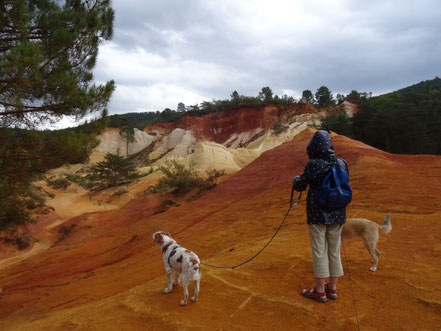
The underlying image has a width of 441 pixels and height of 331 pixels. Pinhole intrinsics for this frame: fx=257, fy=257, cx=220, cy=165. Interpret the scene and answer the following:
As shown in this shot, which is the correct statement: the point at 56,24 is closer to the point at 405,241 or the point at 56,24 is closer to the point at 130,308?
the point at 130,308

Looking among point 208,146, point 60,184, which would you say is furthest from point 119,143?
point 208,146

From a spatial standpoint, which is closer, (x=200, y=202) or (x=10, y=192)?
(x=10, y=192)

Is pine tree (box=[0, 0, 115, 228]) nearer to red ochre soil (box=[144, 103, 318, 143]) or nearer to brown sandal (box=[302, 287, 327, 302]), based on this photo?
brown sandal (box=[302, 287, 327, 302])

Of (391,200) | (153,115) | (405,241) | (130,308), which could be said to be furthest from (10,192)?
(153,115)

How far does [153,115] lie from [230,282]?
100471mm

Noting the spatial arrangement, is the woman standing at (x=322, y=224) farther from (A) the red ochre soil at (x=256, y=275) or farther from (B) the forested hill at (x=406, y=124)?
(B) the forested hill at (x=406, y=124)

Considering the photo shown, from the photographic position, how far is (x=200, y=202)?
13.2m

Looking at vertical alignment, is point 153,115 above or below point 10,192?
above

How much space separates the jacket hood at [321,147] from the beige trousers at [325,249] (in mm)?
789

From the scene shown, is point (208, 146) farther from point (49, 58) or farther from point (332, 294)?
point (332, 294)

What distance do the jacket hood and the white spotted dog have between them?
191 centimetres

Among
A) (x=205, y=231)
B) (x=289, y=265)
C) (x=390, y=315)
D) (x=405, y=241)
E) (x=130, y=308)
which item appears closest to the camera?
(x=390, y=315)

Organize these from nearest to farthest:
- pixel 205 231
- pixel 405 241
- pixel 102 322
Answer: pixel 102 322 → pixel 405 241 → pixel 205 231

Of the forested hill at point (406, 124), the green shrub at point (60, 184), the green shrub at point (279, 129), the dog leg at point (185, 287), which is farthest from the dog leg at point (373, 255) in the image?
the green shrub at point (279, 129)
